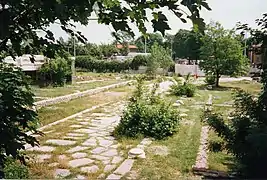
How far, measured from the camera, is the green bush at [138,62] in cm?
2438

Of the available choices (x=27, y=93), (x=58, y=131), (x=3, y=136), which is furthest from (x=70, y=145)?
(x=3, y=136)

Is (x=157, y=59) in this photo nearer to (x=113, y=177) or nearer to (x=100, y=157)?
(x=100, y=157)

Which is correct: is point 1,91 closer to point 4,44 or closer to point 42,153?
point 4,44

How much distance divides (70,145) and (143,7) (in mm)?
3723

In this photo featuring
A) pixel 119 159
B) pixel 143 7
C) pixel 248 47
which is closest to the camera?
pixel 143 7

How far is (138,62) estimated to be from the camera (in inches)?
973

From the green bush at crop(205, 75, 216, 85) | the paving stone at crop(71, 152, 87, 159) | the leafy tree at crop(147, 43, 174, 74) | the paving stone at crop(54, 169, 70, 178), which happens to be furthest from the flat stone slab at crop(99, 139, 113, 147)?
the leafy tree at crop(147, 43, 174, 74)

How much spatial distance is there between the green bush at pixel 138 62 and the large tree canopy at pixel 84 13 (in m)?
22.9

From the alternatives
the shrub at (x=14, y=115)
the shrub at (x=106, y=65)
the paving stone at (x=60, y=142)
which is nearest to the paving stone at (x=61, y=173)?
the paving stone at (x=60, y=142)

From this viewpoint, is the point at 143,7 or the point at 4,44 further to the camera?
the point at 4,44

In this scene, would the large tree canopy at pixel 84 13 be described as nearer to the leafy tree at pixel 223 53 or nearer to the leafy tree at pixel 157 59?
the leafy tree at pixel 223 53

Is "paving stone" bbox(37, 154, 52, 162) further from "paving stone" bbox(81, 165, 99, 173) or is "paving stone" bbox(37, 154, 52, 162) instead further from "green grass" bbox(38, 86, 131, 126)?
"green grass" bbox(38, 86, 131, 126)

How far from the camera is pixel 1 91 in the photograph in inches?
55.2

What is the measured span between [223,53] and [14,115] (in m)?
15.6
